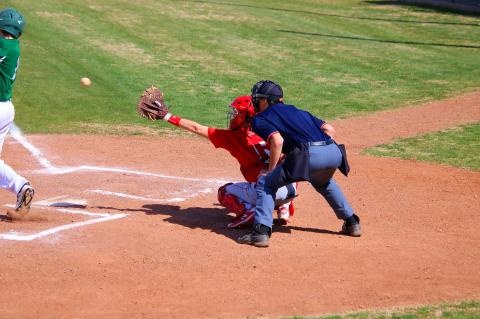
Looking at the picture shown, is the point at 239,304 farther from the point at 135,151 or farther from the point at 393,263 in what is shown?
the point at 135,151

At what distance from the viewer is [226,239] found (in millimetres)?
8250

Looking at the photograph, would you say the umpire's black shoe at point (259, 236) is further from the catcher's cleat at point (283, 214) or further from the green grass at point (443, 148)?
the green grass at point (443, 148)

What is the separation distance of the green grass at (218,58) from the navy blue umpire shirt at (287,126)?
238 inches


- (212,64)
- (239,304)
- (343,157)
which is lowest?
(212,64)

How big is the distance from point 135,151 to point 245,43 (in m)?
8.76

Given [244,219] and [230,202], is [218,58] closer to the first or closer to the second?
[230,202]

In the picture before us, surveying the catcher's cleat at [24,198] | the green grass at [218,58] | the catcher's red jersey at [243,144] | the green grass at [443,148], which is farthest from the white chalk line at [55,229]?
the green grass at [443,148]

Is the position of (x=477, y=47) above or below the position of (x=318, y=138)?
below

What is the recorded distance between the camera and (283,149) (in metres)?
8.03

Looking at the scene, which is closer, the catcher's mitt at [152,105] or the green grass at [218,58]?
the catcher's mitt at [152,105]

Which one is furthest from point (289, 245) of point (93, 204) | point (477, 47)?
point (477, 47)

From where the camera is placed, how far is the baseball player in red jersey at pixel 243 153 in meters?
8.45

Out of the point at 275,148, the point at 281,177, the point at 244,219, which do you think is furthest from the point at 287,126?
the point at 244,219

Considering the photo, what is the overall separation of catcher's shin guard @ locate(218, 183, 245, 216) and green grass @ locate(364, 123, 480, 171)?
4.25 meters
